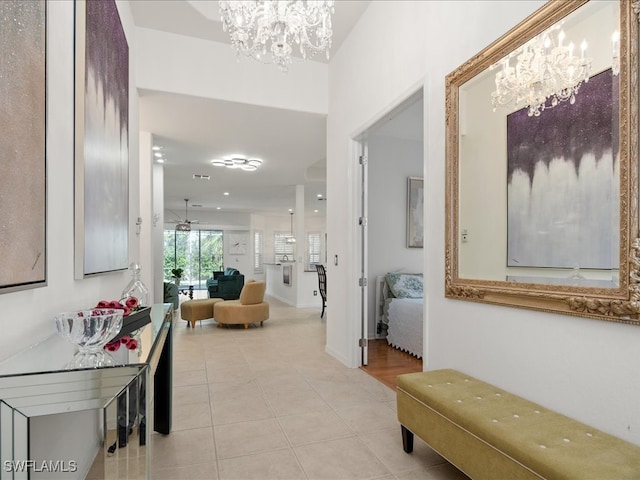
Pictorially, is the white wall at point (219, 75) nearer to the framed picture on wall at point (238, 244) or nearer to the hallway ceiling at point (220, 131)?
the hallway ceiling at point (220, 131)

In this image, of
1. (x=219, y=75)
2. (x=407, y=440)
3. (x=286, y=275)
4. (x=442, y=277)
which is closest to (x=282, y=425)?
(x=407, y=440)

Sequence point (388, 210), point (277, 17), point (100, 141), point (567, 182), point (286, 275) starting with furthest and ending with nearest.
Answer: point (286, 275)
point (388, 210)
point (277, 17)
point (100, 141)
point (567, 182)

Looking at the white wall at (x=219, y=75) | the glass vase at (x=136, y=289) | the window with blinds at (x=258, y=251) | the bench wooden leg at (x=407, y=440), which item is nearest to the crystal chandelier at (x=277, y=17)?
the white wall at (x=219, y=75)

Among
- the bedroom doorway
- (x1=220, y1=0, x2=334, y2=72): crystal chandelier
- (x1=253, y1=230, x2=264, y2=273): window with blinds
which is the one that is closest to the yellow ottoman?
the bedroom doorway

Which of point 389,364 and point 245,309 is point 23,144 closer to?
point 389,364

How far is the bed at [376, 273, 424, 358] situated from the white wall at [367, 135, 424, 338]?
0.14m

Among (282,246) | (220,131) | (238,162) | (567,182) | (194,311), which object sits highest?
(220,131)

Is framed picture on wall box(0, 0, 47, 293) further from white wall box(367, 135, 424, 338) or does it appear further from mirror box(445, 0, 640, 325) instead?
white wall box(367, 135, 424, 338)

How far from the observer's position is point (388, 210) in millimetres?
5523

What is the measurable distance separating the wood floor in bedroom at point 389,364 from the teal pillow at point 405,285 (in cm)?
74

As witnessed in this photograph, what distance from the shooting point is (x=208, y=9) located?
3570 mm

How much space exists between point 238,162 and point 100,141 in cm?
452

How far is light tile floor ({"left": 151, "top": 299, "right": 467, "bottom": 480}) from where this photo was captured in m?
2.05

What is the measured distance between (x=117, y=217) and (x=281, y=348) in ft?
9.49
